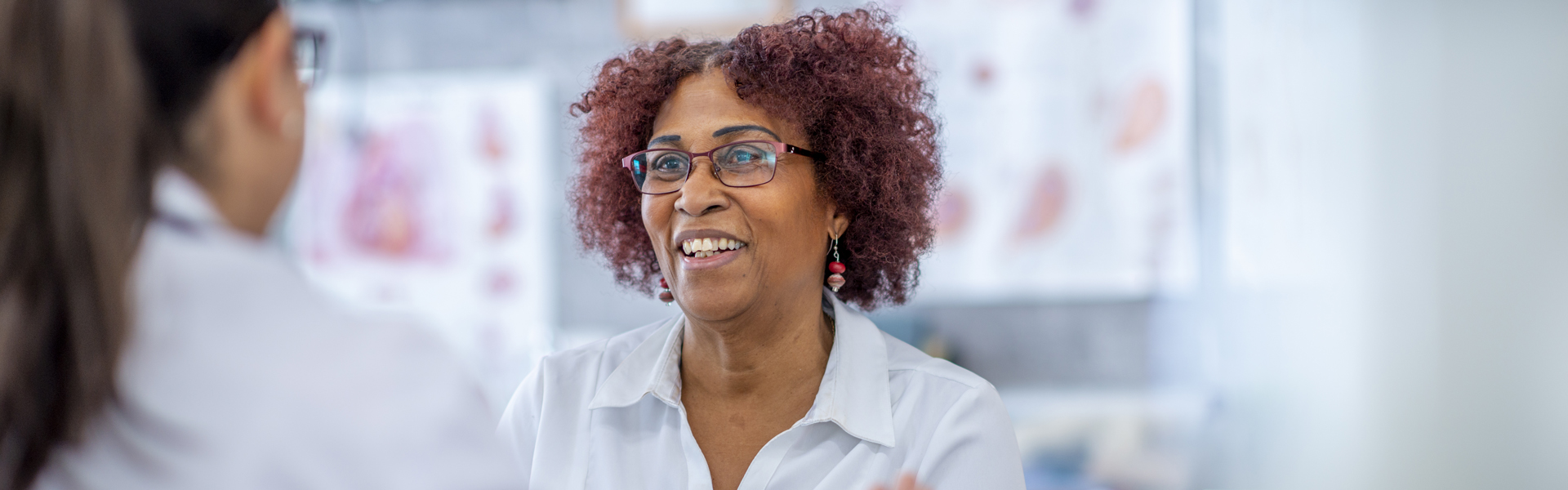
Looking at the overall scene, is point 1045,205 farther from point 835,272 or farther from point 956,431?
point 956,431

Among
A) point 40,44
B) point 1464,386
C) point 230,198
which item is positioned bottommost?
point 1464,386

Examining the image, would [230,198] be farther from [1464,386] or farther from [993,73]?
[993,73]

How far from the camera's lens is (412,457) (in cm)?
65

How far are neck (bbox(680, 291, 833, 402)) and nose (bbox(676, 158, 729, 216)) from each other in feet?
0.60

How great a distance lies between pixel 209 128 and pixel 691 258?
924mm

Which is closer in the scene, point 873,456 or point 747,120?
point 873,456

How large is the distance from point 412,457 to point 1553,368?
2.29 m

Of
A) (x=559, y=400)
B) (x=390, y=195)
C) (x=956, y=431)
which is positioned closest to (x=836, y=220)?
(x=956, y=431)

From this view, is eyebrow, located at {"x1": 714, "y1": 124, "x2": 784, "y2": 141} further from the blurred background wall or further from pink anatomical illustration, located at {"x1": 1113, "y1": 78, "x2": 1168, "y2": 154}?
pink anatomical illustration, located at {"x1": 1113, "y1": 78, "x2": 1168, "y2": 154}

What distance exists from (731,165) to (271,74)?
0.91 m

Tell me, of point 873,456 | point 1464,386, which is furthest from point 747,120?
point 1464,386

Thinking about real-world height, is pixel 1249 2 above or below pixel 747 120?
above

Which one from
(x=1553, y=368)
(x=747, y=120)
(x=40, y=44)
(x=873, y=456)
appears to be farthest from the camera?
(x=1553, y=368)

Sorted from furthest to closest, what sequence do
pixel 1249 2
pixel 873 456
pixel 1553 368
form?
1. pixel 1249 2
2. pixel 1553 368
3. pixel 873 456
